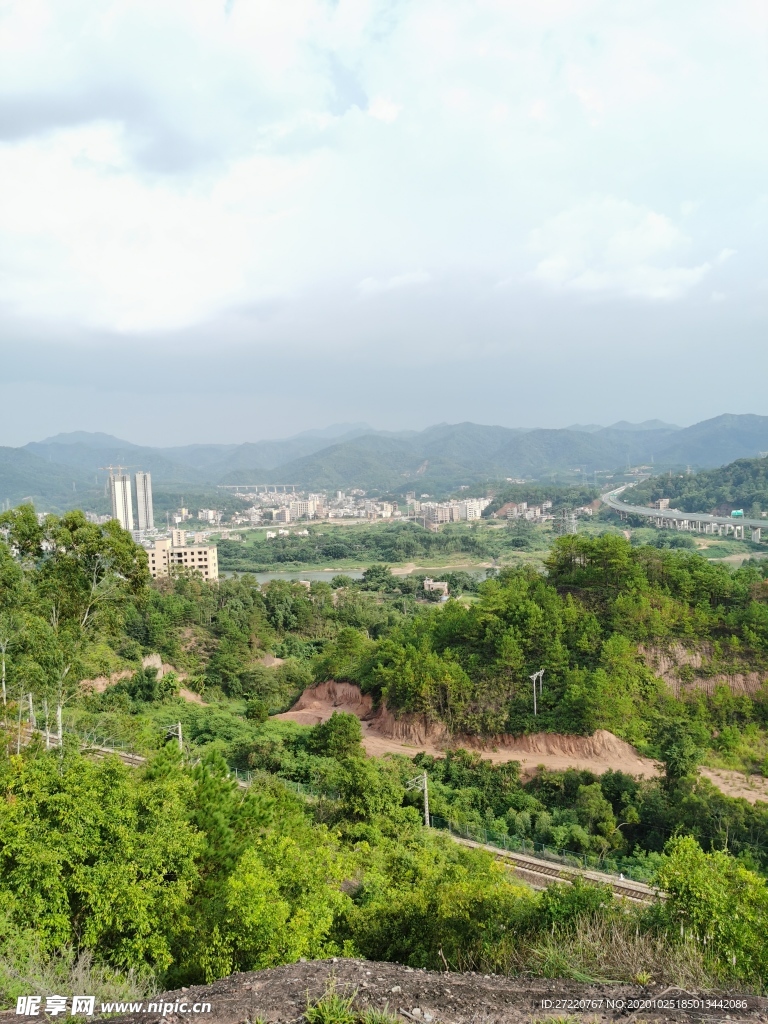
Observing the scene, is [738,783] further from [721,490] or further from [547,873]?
[721,490]

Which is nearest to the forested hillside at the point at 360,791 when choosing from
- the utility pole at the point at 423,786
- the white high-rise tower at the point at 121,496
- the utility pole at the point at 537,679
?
the utility pole at the point at 537,679

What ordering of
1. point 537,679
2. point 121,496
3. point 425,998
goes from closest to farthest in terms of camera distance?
point 425,998 → point 537,679 → point 121,496

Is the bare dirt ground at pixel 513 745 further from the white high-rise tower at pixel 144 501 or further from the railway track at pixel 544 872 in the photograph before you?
the white high-rise tower at pixel 144 501

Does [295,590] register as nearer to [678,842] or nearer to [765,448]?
[678,842]

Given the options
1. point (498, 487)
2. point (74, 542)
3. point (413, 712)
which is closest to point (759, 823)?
point (413, 712)

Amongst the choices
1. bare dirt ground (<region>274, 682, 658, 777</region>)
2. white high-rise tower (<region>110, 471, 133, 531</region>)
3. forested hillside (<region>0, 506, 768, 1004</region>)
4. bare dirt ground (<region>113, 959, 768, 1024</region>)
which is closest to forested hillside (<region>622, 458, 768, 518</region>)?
forested hillside (<region>0, 506, 768, 1004</region>)

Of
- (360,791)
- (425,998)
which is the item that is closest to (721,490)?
(360,791)

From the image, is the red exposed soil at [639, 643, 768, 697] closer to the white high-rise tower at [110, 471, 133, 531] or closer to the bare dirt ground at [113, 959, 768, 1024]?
the bare dirt ground at [113, 959, 768, 1024]
